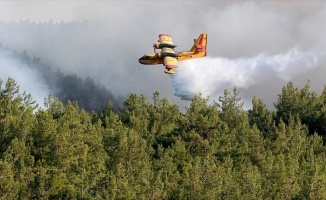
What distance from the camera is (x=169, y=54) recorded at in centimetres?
8350

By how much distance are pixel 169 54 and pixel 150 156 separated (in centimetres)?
1354

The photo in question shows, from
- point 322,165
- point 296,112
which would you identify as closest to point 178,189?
point 322,165

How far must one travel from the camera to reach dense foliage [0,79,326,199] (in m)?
55.7

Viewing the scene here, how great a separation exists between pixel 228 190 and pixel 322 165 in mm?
25571

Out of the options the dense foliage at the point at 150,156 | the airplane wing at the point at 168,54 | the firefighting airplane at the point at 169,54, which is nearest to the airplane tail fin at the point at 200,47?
the firefighting airplane at the point at 169,54

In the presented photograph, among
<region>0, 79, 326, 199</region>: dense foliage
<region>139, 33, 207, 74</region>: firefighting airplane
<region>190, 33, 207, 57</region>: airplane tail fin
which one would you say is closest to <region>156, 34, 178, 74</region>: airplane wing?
<region>139, 33, 207, 74</region>: firefighting airplane

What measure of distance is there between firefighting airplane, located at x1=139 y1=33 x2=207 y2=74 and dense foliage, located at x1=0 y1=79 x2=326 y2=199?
32.1 feet

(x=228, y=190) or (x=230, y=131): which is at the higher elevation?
(x=230, y=131)

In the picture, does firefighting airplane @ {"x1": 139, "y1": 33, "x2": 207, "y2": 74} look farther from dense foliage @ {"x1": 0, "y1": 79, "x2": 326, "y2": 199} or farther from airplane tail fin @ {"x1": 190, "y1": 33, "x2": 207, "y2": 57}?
dense foliage @ {"x1": 0, "y1": 79, "x2": 326, "y2": 199}

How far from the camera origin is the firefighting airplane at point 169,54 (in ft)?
271

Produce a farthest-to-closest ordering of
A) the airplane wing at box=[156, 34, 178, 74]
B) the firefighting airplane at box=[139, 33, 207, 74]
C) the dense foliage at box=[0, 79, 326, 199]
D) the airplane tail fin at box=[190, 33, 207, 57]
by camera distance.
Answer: the airplane tail fin at box=[190, 33, 207, 57] < the firefighting airplane at box=[139, 33, 207, 74] < the airplane wing at box=[156, 34, 178, 74] < the dense foliage at box=[0, 79, 326, 199]

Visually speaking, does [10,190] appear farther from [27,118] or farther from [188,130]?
[188,130]

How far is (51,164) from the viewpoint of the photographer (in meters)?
62.5

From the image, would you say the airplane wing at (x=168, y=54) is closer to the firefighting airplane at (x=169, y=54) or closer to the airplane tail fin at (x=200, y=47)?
the firefighting airplane at (x=169, y=54)
